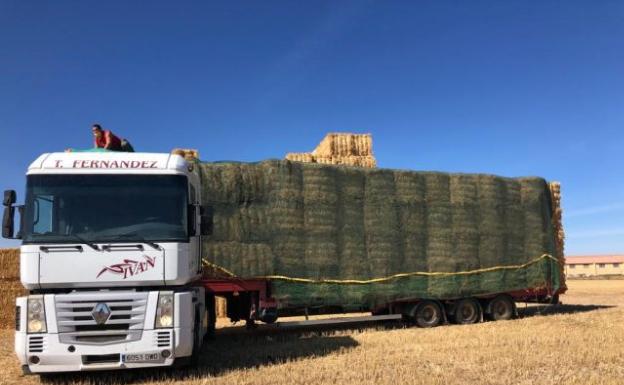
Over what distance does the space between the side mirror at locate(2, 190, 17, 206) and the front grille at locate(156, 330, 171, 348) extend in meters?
2.86

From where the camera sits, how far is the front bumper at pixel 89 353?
7.14m

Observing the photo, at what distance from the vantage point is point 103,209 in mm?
7598

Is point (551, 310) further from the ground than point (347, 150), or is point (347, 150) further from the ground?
point (347, 150)

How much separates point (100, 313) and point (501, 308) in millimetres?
11218

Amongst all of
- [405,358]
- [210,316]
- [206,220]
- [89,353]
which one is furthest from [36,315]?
[405,358]

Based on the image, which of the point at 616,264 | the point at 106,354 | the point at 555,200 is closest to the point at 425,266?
the point at 555,200

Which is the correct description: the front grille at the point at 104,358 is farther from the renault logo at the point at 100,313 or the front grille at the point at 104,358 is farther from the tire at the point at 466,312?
the tire at the point at 466,312

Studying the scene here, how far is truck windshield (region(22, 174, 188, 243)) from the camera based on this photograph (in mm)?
7441

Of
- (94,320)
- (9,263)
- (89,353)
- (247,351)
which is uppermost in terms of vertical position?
(9,263)

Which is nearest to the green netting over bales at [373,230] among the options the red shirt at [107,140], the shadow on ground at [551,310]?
the shadow on ground at [551,310]

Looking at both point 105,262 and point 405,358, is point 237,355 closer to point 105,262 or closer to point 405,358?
point 405,358

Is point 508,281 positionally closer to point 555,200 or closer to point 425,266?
point 425,266

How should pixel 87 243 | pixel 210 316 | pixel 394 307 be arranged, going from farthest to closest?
1. pixel 394 307
2. pixel 210 316
3. pixel 87 243

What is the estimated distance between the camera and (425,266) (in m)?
13.5
